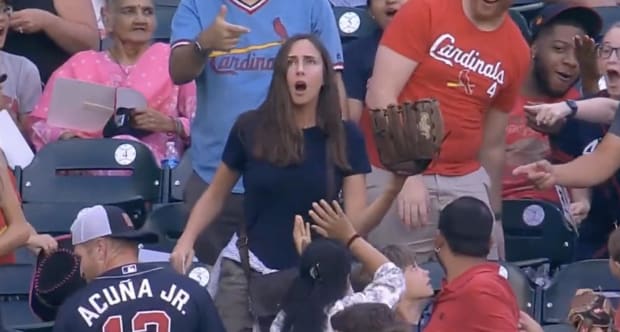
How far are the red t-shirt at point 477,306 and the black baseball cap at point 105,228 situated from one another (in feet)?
3.64

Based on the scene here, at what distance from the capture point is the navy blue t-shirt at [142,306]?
6078 millimetres

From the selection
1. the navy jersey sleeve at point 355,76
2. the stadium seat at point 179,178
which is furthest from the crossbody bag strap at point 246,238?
the stadium seat at point 179,178

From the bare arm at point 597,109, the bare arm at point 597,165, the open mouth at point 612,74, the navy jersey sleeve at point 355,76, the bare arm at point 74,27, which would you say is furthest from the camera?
the bare arm at point 74,27

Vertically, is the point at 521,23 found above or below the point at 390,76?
above

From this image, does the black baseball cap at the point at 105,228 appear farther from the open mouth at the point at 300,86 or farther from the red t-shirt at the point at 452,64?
the red t-shirt at the point at 452,64

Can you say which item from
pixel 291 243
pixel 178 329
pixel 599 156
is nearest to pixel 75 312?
pixel 178 329

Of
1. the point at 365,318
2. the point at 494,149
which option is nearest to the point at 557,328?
the point at 494,149

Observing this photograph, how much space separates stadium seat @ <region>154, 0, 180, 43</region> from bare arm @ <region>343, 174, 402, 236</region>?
324 centimetres

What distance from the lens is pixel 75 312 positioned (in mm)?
6098

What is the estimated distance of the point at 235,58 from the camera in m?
7.41

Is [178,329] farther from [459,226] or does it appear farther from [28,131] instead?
[28,131]

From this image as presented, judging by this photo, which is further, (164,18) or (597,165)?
(164,18)

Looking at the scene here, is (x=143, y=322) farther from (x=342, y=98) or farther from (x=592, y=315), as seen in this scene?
(x=342, y=98)

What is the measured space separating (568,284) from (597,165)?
1.77 feet
